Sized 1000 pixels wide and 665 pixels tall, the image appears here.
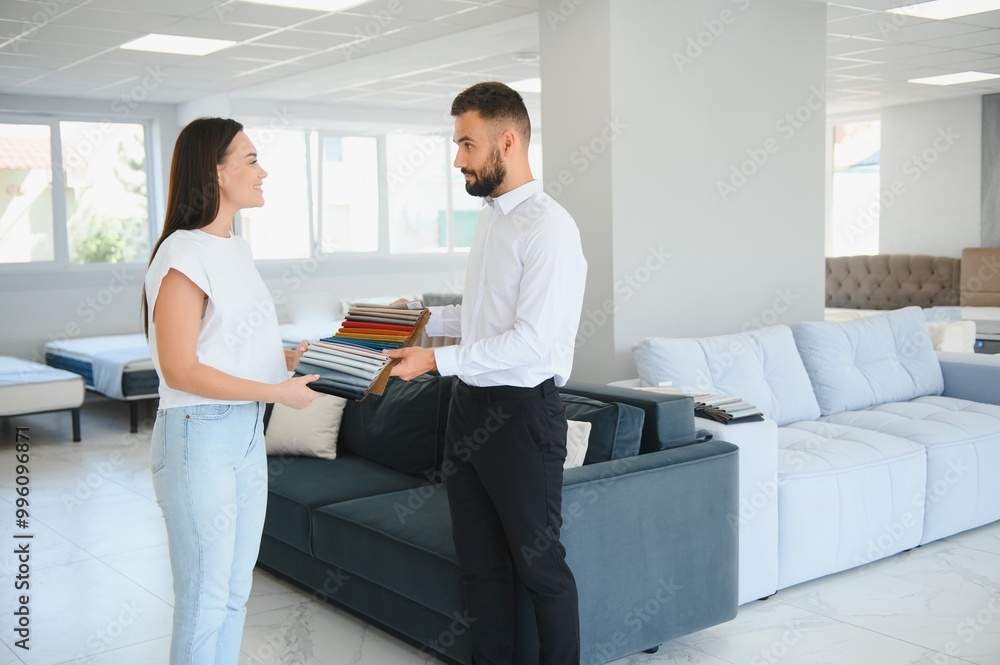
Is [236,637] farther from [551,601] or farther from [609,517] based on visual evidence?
[609,517]

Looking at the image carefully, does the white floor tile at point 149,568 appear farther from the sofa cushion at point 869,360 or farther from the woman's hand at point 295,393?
the sofa cushion at point 869,360

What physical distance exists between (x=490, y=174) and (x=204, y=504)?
1137 mm

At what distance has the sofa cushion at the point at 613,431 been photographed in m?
3.26

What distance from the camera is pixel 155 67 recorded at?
7.80 m

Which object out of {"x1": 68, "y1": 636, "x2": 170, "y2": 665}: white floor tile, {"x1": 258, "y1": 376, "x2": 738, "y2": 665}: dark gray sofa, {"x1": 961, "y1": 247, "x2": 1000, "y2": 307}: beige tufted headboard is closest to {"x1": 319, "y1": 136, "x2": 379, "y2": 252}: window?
{"x1": 961, "y1": 247, "x2": 1000, "y2": 307}: beige tufted headboard

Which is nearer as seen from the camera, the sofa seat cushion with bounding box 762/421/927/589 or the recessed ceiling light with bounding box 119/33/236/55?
the sofa seat cushion with bounding box 762/421/927/589

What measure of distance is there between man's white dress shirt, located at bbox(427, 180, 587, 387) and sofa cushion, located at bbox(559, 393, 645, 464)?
639mm

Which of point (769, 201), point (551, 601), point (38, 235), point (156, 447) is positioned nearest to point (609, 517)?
point (551, 601)

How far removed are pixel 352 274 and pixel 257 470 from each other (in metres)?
9.29

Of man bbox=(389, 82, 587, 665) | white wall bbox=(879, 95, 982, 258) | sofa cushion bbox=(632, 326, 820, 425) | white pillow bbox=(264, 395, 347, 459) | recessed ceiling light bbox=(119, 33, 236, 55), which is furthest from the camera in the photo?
white wall bbox=(879, 95, 982, 258)

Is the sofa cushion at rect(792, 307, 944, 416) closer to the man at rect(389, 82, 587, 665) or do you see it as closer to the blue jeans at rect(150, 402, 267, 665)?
the man at rect(389, 82, 587, 665)

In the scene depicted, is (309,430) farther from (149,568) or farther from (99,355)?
(99,355)

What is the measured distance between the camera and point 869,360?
521 cm

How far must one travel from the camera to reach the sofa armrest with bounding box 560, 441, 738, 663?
2953 millimetres
